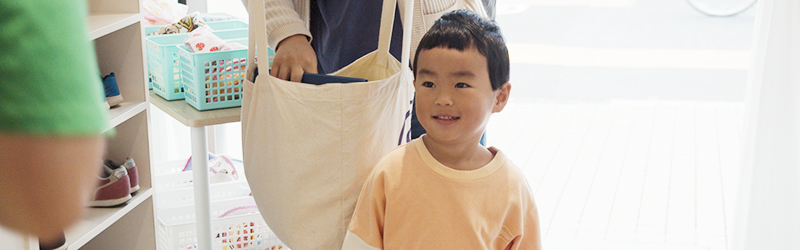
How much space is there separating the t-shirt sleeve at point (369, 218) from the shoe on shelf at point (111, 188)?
0.66 meters

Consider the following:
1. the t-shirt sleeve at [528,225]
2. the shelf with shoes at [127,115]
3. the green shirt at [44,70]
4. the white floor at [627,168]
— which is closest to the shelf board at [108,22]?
the shelf with shoes at [127,115]

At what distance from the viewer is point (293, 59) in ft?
4.49

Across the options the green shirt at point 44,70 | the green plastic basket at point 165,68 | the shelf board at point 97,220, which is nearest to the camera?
the green shirt at point 44,70

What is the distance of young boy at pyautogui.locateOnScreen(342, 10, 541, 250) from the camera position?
4.36 ft

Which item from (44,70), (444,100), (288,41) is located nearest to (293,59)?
(288,41)

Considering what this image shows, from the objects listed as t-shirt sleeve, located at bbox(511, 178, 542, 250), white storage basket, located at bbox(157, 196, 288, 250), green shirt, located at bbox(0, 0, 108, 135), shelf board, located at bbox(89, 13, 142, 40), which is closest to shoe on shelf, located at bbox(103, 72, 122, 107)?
shelf board, located at bbox(89, 13, 142, 40)

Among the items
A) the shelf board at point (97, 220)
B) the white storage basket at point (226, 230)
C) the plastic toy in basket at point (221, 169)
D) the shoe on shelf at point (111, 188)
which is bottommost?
the white storage basket at point (226, 230)

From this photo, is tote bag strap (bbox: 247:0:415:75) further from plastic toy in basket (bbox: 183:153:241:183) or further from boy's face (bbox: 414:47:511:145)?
plastic toy in basket (bbox: 183:153:241:183)

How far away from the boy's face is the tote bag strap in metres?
0.06

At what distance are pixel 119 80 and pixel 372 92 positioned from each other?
77 centimetres

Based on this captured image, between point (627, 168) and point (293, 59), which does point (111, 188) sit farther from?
point (627, 168)

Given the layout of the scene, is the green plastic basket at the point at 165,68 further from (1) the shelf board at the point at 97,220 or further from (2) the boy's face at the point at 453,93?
(2) the boy's face at the point at 453,93

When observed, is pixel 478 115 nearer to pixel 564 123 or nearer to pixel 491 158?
pixel 491 158

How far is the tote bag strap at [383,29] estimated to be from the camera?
129 cm
